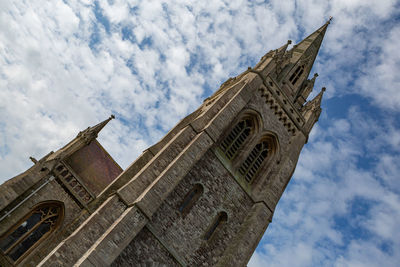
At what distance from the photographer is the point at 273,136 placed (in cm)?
1795

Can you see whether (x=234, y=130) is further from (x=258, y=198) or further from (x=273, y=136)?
(x=258, y=198)

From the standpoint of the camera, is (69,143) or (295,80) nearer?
(69,143)

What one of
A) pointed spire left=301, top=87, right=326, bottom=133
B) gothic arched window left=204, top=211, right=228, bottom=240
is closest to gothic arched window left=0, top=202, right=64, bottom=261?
gothic arched window left=204, top=211, right=228, bottom=240

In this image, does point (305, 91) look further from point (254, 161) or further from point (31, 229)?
point (31, 229)

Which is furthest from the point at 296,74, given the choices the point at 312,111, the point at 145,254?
the point at 145,254

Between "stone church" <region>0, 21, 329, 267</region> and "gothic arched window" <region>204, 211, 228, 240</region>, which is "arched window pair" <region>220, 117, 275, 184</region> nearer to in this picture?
"stone church" <region>0, 21, 329, 267</region>

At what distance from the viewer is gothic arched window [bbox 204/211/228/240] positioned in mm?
13752

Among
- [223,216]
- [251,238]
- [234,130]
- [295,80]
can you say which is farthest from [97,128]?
[295,80]

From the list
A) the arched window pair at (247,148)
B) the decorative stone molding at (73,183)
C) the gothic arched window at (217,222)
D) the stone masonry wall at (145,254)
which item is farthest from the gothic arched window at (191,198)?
the decorative stone molding at (73,183)

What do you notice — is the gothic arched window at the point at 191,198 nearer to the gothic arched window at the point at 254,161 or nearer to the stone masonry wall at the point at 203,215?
the stone masonry wall at the point at 203,215

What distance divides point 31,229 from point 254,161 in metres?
10.4

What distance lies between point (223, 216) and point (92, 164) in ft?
24.9

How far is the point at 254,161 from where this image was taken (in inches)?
675

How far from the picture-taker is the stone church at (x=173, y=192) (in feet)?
35.9
